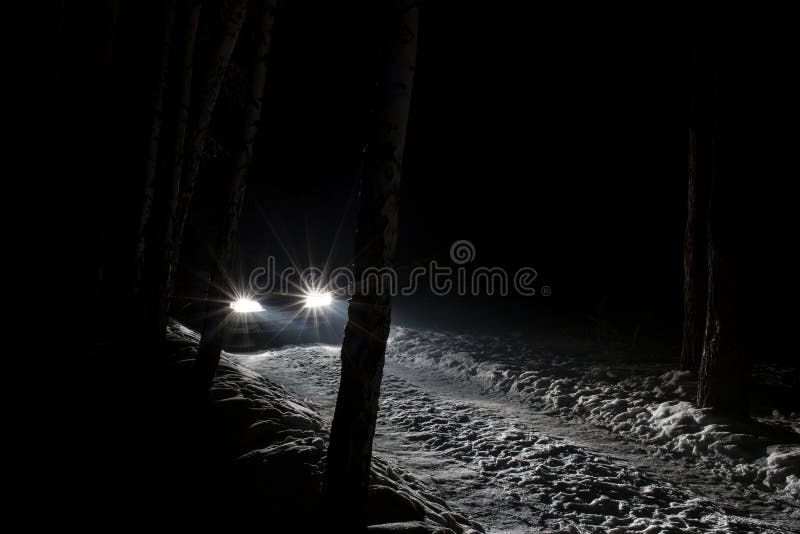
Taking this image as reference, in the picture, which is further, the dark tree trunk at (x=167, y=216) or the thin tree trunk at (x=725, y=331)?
the dark tree trunk at (x=167, y=216)

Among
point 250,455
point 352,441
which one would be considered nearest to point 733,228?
point 352,441

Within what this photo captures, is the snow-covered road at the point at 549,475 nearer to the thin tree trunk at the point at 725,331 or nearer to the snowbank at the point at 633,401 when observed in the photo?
the snowbank at the point at 633,401

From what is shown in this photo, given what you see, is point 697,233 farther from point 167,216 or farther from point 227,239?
point 167,216

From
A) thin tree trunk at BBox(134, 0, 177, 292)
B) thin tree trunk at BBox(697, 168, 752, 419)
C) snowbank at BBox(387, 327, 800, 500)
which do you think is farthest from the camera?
thin tree trunk at BBox(134, 0, 177, 292)

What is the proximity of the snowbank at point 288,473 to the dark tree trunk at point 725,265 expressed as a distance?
4.68 m

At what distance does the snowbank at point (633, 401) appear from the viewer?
5367 millimetres

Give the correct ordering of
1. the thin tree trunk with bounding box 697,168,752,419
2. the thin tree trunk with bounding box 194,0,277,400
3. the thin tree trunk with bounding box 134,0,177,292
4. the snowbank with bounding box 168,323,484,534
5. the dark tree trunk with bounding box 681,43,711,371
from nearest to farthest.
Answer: the snowbank with bounding box 168,323,484,534, the thin tree trunk with bounding box 194,0,277,400, the thin tree trunk with bounding box 697,168,752,419, the thin tree trunk with bounding box 134,0,177,292, the dark tree trunk with bounding box 681,43,711,371

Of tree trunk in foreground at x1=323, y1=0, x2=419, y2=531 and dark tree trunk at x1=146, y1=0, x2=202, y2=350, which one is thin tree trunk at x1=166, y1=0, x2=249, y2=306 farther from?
tree trunk in foreground at x1=323, y1=0, x2=419, y2=531

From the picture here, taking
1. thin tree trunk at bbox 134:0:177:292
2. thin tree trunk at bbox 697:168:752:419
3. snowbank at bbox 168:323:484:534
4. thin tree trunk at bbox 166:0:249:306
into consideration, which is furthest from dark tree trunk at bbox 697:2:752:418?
thin tree trunk at bbox 134:0:177:292

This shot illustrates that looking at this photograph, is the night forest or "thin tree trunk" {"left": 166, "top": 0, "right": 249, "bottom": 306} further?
"thin tree trunk" {"left": 166, "top": 0, "right": 249, "bottom": 306}

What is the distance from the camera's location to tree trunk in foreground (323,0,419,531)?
3000 mm

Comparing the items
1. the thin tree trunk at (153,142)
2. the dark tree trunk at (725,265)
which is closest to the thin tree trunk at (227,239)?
the thin tree trunk at (153,142)

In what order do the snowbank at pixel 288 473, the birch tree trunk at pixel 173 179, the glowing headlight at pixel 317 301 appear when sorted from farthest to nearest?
the glowing headlight at pixel 317 301 < the birch tree trunk at pixel 173 179 < the snowbank at pixel 288 473

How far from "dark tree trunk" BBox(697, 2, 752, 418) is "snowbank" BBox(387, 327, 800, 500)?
0.44 metres
